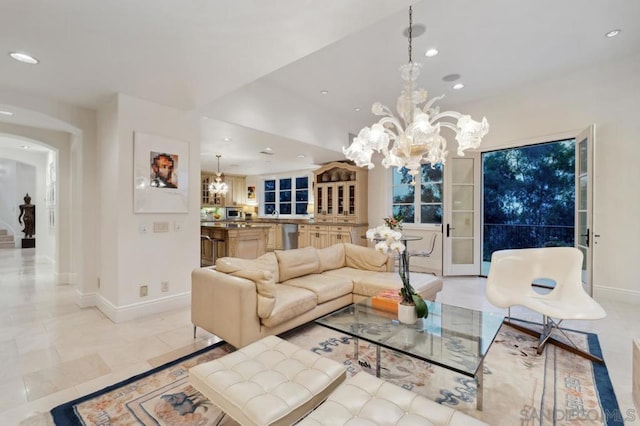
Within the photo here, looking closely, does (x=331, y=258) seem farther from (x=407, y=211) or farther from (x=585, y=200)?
(x=585, y=200)

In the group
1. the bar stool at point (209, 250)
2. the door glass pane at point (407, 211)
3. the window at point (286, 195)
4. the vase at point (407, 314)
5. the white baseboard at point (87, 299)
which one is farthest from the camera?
the window at point (286, 195)

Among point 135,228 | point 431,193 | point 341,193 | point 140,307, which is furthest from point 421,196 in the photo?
point 140,307

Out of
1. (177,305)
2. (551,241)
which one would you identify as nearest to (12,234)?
(177,305)

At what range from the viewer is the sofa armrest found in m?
2.42

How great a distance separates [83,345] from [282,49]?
3.22 m

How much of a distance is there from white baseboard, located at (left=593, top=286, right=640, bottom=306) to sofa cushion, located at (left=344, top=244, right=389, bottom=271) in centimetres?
309

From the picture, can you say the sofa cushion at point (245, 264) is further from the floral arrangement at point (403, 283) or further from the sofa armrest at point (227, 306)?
the floral arrangement at point (403, 283)

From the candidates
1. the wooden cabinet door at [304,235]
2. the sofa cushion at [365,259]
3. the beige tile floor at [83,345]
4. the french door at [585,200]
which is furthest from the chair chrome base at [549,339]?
the wooden cabinet door at [304,235]

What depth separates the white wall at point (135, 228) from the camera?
3.36 m

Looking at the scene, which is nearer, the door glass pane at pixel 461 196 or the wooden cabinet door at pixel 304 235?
the door glass pane at pixel 461 196

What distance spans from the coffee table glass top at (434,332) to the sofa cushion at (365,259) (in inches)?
54.1

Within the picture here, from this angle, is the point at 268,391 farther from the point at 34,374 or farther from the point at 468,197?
the point at 468,197

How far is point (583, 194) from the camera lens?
13.6 feet

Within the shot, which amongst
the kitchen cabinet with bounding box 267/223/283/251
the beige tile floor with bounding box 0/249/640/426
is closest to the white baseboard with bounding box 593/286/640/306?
the beige tile floor with bounding box 0/249/640/426
